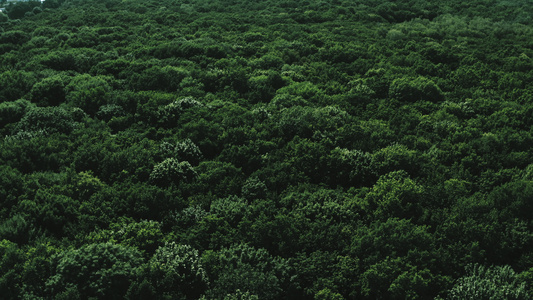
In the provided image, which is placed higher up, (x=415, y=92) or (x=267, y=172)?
(x=415, y=92)

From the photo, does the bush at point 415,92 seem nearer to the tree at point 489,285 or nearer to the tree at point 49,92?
the tree at point 489,285

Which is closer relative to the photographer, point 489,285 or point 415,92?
point 489,285

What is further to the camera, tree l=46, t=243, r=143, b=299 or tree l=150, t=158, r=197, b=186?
tree l=150, t=158, r=197, b=186

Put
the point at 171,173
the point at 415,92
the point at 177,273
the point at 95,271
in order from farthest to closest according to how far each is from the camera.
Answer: the point at 415,92 → the point at 171,173 → the point at 177,273 → the point at 95,271

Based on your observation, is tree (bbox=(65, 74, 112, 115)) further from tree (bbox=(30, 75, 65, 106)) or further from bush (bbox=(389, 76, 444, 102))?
bush (bbox=(389, 76, 444, 102))

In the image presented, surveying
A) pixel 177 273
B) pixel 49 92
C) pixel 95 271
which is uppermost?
pixel 49 92

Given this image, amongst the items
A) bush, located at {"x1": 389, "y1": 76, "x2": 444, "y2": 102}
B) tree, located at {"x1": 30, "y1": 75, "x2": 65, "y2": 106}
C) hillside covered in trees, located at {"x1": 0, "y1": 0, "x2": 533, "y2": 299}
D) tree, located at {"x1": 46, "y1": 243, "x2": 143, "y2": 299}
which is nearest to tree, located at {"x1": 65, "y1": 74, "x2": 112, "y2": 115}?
hillside covered in trees, located at {"x1": 0, "y1": 0, "x2": 533, "y2": 299}

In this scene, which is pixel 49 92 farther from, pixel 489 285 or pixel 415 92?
pixel 489 285

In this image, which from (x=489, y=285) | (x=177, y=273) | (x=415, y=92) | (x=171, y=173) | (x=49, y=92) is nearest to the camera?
(x=489, y=285)

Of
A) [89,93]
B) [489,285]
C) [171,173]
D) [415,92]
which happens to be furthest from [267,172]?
[415,92]
